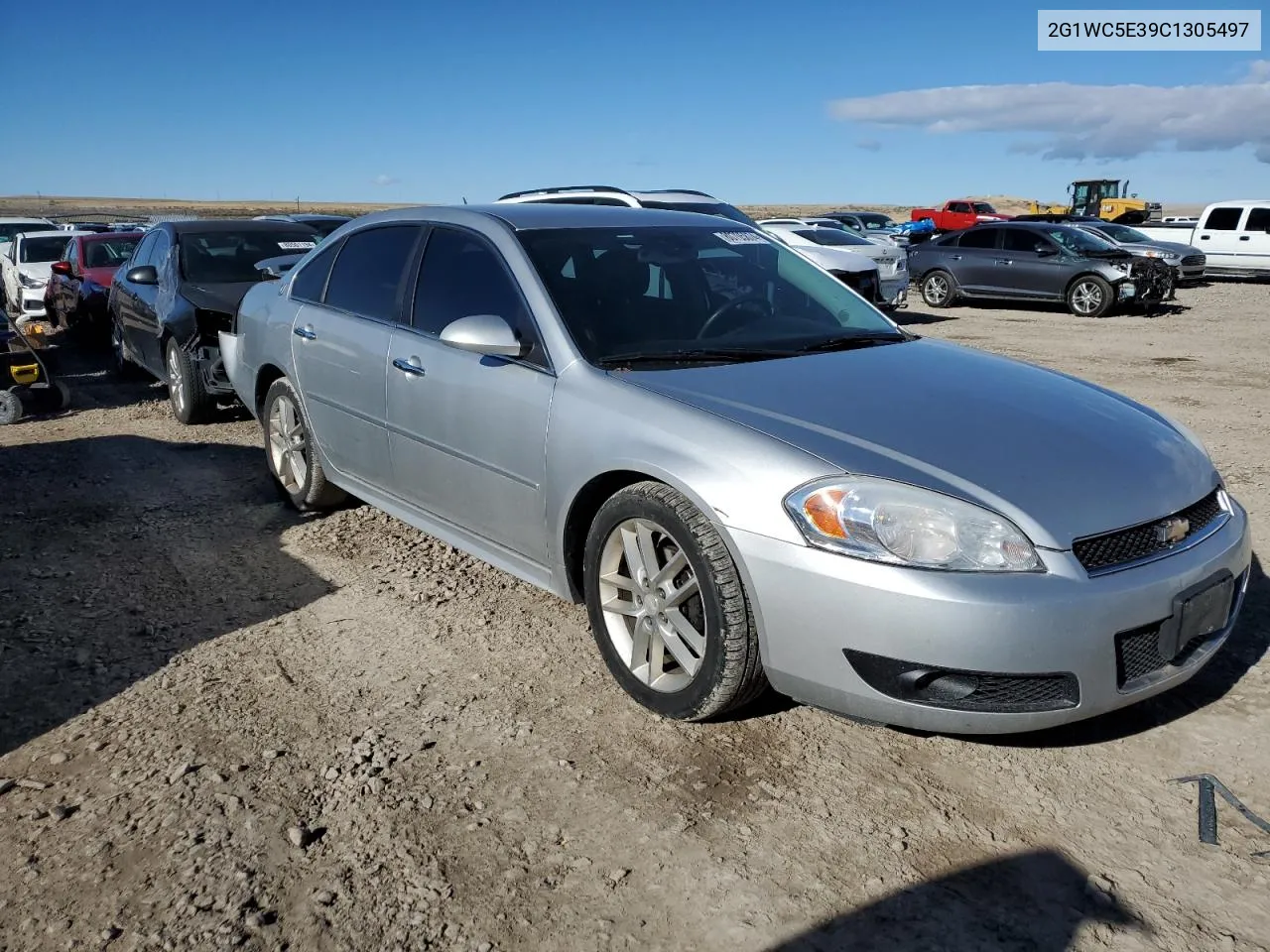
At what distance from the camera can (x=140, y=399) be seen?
30.7ft

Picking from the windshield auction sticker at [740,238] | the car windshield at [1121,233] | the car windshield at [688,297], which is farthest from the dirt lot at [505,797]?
the car windshield at [1121,233]

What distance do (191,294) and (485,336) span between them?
5.25 metres

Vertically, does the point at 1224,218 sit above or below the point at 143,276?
above

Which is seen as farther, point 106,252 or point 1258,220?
point 1258,220

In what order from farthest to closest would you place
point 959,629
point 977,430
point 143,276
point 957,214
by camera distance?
point 957,214 → point 143,276 → point 977,430 → point 959,629

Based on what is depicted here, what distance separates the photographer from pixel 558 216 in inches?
170

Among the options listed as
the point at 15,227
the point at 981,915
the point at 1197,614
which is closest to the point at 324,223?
the point at 15,227

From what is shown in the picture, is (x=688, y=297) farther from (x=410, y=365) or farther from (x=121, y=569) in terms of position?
(x=121, y=569)

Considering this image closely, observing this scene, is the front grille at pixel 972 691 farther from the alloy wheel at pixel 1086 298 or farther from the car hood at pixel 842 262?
the alloy wheel at pixel 1086 298

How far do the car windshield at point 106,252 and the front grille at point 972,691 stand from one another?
12007mm

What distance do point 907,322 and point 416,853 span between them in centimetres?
1522

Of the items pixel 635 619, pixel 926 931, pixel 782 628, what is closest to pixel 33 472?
pixel 635 619

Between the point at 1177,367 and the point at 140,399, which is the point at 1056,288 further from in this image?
the point at 140,399

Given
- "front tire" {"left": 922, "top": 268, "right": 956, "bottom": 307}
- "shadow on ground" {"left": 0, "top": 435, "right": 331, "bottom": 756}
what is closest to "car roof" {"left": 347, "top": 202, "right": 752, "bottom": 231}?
"shadow on ground" {"left": 0, "top": 435, "right": 331, "bottom": 756}
